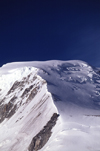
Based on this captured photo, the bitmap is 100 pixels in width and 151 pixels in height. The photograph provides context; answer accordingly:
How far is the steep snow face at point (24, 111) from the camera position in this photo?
1179 inches

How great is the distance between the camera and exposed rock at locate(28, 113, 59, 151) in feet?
84.6

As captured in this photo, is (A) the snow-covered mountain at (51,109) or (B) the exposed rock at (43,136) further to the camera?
(B) the exposed rock at (43,136)

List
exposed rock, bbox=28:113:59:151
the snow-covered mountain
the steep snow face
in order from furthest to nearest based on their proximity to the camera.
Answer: the steep snow face → exposed rock, bbox=28:113:59:151 → the snow-covered mountain

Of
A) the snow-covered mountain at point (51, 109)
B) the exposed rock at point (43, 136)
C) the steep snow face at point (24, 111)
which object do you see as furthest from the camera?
the steep snow face at point (24, 111)

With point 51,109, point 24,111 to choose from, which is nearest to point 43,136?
point 51,109

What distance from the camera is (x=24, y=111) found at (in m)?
41.6

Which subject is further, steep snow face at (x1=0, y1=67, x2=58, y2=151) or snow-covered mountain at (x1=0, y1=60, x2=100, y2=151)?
steep snow face at (x1=0, y1=67, x2=58, y2=151)

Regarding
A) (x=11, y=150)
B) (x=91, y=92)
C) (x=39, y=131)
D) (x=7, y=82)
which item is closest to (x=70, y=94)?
(x=91, y=92)

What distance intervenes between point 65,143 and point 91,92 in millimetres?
26621

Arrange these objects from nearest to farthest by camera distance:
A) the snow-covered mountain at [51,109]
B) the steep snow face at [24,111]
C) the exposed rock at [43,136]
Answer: the snow-covered mountain at [51,109]
the exposed rock at [43,136]
the steep snow face at [24,111]

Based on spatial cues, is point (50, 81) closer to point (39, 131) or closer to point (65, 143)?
point (39, 131)

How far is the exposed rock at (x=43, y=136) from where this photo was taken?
25794 millimetres

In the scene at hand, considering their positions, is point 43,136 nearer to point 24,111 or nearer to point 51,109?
point 51,109

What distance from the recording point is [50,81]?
46.2m
